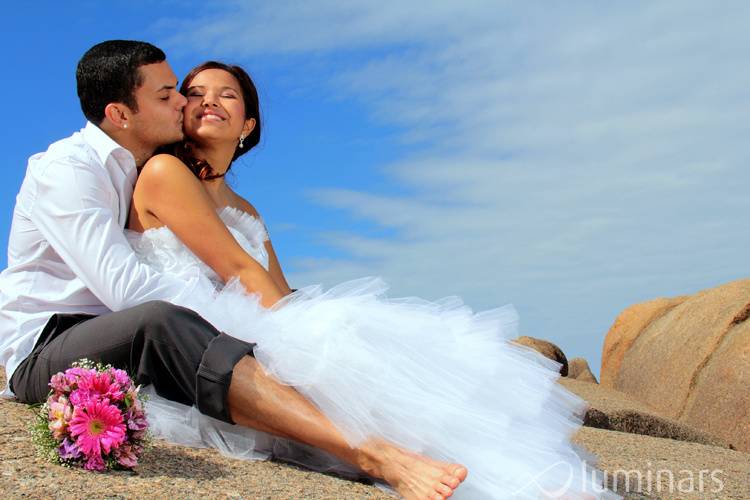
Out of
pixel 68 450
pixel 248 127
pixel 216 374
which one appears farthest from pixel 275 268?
pixel 68 450

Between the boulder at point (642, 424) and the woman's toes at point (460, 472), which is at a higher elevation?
the woman's toes at point (460, 472)

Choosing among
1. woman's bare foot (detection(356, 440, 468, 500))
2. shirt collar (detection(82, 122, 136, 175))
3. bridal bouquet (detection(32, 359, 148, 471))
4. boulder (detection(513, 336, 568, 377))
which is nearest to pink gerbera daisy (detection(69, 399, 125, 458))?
bridal bouquet (detection(32, 359, 148, 471))

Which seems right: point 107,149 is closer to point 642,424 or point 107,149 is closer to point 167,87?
point 167,87

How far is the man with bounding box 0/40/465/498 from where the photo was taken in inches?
160

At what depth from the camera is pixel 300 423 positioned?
159 inches

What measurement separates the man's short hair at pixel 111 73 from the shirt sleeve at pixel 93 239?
0.60m

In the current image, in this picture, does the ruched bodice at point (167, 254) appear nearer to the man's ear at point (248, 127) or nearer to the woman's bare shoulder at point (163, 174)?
the woman's bare shoulder at point (163, 174)

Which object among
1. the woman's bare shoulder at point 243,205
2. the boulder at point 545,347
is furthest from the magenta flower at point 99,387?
the boulder at point 545,347

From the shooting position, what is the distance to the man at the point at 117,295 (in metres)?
4.06

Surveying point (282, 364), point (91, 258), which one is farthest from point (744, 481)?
point (91, 258)

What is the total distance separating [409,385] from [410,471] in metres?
0.41

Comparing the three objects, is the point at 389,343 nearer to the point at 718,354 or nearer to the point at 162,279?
the point at 162,279

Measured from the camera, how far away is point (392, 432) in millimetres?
4023

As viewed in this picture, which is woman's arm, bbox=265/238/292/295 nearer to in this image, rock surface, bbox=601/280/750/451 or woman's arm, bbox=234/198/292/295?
woman's arm, bbox=234/198/292/295
